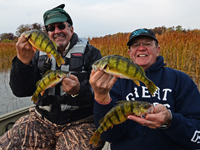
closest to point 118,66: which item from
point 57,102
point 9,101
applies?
point 57,102

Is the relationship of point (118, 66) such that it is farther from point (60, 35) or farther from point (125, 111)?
point (60, 35)

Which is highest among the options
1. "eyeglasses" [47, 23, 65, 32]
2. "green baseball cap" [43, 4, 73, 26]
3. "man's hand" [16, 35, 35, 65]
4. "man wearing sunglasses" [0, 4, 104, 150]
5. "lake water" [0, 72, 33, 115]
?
"green baseball cap" [43, 4, 73, 26]

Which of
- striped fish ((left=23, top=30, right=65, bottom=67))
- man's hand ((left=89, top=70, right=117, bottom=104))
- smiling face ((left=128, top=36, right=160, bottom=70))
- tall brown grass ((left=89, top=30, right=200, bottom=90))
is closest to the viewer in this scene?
man's hand ((left=89, top=70, right=117, bottom=104))

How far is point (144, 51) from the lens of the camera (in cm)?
229

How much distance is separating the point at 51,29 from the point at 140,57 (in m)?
1.65

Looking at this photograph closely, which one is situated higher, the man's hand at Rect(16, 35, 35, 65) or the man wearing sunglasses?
the man's hand at Rect(16, 35, 35, 65)

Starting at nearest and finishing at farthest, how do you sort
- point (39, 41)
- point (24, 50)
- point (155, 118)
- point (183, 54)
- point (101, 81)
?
point (155, 118)
point (101, 81)
point (39, 41)
point (24, 50)
point (183, 54)

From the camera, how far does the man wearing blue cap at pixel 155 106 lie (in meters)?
1.66

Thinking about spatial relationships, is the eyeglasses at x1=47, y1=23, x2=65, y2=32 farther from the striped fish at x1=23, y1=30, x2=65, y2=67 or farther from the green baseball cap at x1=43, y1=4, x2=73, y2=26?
the striped fish at x1=23, y1=30, x2=65, y2=67

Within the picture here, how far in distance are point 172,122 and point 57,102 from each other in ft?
6.03

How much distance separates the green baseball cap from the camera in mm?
2799

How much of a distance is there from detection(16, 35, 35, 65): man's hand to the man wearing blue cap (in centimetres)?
112

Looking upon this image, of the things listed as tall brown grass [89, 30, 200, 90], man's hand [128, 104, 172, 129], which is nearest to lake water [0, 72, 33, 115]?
man's hand [128, 104, 172, 129]

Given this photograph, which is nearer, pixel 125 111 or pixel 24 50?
pixel 125 111
